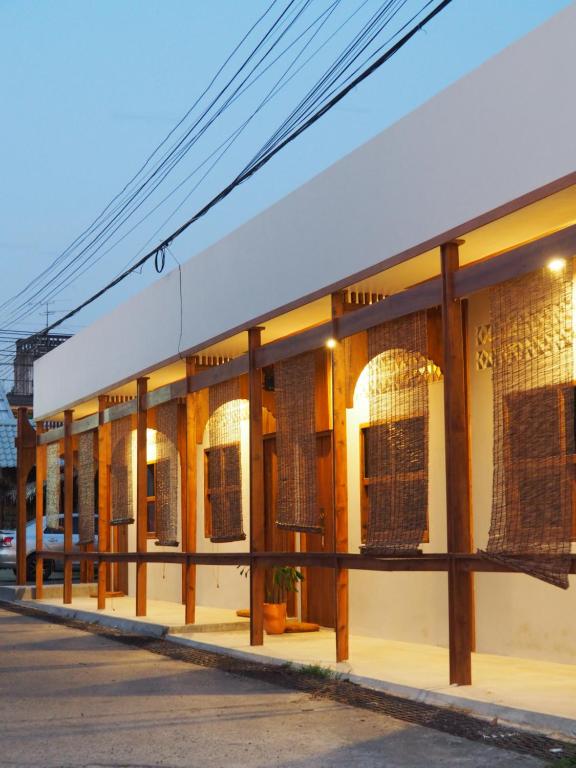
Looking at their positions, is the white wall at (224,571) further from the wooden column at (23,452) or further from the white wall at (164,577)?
the wooden column at (23,452)

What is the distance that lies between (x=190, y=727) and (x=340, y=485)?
3.71 metres

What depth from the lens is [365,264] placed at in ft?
36.9

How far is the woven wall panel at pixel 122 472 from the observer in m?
18.5

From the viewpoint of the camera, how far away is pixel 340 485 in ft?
37.7

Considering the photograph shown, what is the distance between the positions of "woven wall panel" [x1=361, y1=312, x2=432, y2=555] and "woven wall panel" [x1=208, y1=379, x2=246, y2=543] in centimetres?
367

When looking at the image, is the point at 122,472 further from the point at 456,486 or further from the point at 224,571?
the point at 456,486

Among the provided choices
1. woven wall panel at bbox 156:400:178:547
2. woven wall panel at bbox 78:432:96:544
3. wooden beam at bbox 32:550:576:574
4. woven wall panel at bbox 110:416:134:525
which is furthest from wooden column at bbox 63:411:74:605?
wooden beam at bbox 32:550:576:574

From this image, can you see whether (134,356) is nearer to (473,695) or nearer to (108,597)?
(108,597)

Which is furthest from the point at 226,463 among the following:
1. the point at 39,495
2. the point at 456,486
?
the point at 39,495

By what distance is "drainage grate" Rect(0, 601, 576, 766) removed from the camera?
293 inches

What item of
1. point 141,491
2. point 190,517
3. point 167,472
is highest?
point 167,472

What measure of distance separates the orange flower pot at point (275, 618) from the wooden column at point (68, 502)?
6.75m

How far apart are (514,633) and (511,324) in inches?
130

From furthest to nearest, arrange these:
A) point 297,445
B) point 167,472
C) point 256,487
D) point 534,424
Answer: point 167,472 → point 256,487 → point 297,445 → point 534,424
